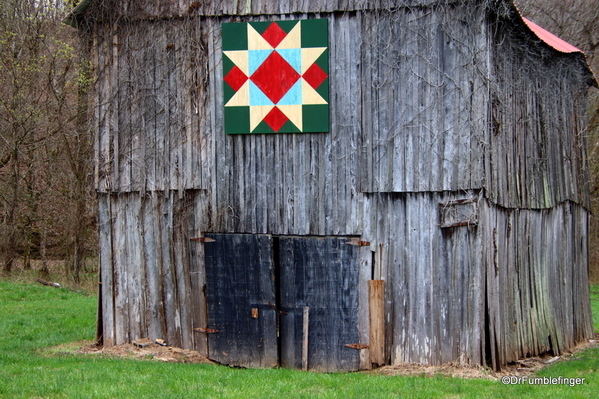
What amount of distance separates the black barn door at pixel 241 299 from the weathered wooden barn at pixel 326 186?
0.02 m

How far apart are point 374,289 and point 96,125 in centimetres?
551

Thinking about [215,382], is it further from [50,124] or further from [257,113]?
Result: [50,124]

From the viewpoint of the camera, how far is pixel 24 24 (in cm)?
2252

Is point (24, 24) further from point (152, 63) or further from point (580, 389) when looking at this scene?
point (580, 389)

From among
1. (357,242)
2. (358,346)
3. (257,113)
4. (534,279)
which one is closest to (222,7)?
(257,113)

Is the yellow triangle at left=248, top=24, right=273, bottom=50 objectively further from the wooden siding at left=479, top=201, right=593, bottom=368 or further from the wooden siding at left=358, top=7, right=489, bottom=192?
the wooden siding at left=479, top=201, right=593, bottom=368

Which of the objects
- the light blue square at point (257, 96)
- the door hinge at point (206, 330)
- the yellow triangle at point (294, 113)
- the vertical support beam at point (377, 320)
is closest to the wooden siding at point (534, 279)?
the vertical support beam at point (377, 320)

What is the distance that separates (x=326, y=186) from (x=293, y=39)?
2380mm

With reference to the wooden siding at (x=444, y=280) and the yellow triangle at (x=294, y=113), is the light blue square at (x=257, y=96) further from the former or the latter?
the wooden siding at (x=444, y=280)

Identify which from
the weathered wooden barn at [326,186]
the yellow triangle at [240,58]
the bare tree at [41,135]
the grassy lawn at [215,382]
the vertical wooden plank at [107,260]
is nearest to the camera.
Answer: the grassy lawn at [215,382]

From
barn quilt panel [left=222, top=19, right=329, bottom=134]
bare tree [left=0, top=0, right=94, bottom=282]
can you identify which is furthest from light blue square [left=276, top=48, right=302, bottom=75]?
bare tree [left=0, top=0, right=94, bottom=282]

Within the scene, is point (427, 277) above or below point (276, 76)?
below

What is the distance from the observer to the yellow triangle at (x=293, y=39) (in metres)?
10.4

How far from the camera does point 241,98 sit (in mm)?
10586
